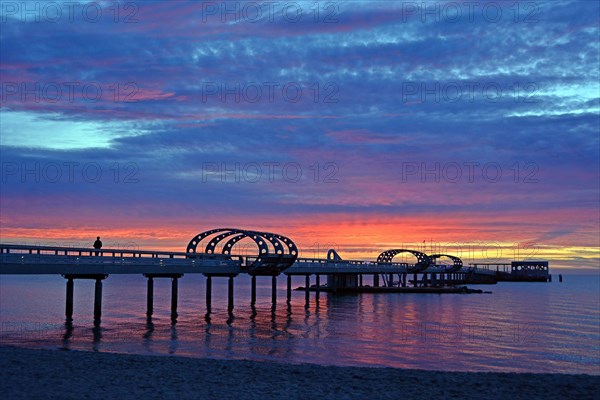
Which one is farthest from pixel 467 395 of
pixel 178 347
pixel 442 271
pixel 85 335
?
pixel 442 271

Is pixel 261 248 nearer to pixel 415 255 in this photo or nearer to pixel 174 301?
pixel 174 301

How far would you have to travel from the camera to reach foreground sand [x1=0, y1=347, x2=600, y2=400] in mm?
16391

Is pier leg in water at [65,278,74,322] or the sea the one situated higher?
pier leg in water at [65,278,74,322]

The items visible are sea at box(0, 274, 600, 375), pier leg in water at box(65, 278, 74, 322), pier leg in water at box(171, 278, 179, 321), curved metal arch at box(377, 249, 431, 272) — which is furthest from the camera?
curved metal arch at box(377, 249, 431, 272)

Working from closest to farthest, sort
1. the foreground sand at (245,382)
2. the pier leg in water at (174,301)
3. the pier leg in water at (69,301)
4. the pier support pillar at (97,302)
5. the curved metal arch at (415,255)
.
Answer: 1. the foreground sand at (245,382)
2. the pier leg in water at (69,301)
3. the pier support pillar at (97,302)
4. the pier leg in water at (174,301)
5. the curved metal arch at (415,255)

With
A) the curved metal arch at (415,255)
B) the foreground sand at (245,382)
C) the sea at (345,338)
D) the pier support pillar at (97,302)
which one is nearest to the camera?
the foreground sand at (245,382)

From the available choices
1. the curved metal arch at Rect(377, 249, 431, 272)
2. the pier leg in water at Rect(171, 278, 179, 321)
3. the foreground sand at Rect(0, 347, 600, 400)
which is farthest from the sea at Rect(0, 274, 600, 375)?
the curved metal arch at Rect(377, 249, 431, 272)

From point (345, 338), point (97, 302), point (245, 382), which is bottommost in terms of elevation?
point (345, 338)

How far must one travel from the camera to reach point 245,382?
59.1ft

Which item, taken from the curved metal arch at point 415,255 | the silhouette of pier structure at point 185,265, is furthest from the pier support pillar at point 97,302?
the curved metal arch at point 415,255

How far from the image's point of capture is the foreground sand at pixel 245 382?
16.4m

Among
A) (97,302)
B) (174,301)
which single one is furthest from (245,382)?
(174,301)

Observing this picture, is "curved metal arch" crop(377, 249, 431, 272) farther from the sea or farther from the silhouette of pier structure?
the sea

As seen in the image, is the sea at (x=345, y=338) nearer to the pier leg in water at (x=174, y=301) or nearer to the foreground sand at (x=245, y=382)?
the pier leg in water at (x=174, y=301)
